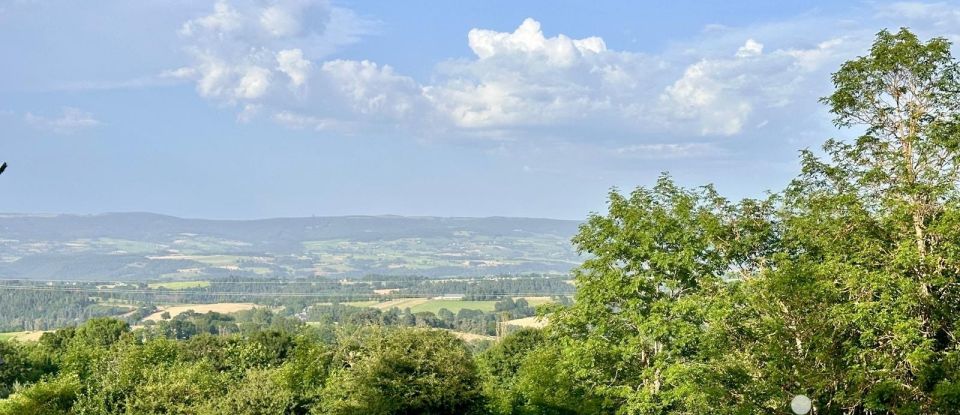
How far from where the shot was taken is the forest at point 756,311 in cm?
2016

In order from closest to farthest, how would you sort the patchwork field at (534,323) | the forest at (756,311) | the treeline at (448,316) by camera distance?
the forest at (756,311), the patchwork field at (534,323), the treeline at (448,316)

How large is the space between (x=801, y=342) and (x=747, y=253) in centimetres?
537

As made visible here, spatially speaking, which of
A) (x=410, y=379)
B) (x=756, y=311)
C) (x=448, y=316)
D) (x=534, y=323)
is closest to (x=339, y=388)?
(x=410, y=379)

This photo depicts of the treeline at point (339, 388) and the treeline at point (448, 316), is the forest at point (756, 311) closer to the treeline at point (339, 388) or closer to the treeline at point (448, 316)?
the treeline at point (339, 388)

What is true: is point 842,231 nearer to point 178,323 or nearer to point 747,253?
point 747,253

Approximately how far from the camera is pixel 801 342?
2200 cm

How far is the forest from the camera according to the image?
20.2 metres

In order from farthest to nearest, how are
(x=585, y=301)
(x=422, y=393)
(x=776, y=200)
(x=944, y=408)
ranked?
1. (x=422, y=393)
2. (x=585, y=301)
3. (x=776, y=200)
4. (x=944, y=408)

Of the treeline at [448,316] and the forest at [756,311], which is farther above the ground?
the forest at [756,311]

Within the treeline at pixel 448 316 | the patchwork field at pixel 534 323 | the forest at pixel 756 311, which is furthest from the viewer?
the treeline at pixel 448 316

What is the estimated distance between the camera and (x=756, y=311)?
23.5 metres

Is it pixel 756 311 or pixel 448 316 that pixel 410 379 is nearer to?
pixel 756 311

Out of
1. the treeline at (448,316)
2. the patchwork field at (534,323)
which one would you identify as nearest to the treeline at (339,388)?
the patchwork field at (534,323)

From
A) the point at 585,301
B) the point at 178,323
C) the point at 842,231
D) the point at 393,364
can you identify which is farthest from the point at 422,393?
the point at 178,323
